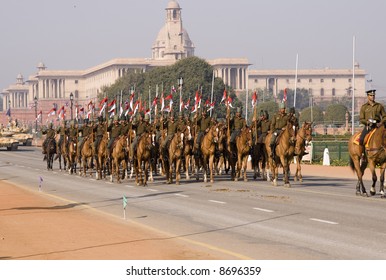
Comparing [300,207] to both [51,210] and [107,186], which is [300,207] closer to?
[51,210]

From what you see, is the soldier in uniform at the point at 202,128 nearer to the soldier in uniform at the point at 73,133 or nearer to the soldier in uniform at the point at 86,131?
the soldier in uniform at the point at 86,131

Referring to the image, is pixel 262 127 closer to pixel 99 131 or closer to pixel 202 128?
pixel 202 128

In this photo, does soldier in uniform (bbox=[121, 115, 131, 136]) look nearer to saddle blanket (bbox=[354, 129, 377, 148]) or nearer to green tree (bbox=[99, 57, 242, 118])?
saddle blanket (bbox=[354, 129, 377, 148])

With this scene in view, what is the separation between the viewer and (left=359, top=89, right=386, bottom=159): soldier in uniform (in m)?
28.4

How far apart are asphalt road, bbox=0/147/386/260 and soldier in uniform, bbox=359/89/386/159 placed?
6.63ft

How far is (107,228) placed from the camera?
21.5 meters

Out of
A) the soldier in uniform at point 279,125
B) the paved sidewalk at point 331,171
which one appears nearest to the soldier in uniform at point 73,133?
the paved sidewalk at point 331,171

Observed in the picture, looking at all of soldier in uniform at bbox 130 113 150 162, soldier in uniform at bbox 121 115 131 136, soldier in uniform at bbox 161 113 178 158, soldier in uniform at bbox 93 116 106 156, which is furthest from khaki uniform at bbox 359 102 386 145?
soldier in uniform at bbox 93 116 106 156

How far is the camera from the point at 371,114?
28625 mm

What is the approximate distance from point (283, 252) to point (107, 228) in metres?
5.45

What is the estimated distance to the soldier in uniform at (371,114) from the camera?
28.4 m

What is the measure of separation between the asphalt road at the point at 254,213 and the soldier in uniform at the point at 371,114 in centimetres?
202

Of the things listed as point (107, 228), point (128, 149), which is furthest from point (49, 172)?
point (107, 228)

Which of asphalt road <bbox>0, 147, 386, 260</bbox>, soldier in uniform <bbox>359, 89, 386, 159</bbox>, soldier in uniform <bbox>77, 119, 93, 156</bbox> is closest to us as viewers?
asphalt road <bbox>0, 147, 386, 260</bbox>
